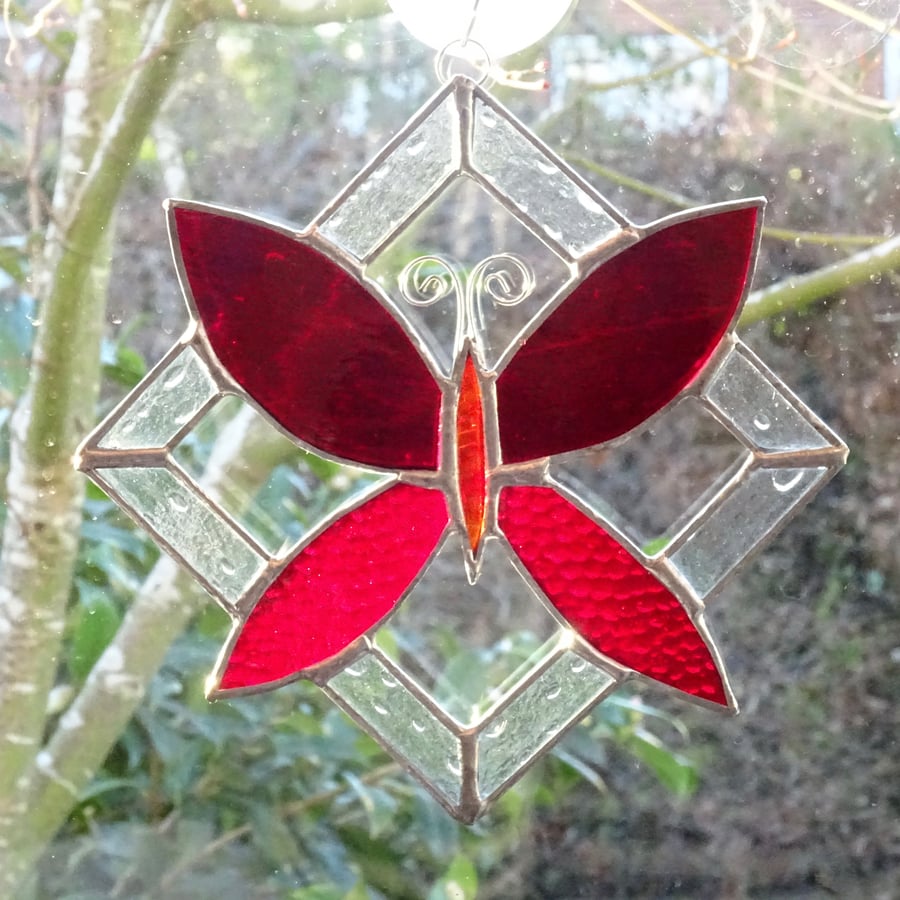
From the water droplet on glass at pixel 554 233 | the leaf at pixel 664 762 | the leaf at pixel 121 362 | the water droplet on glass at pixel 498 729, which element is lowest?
the leaf at pixel 664 762

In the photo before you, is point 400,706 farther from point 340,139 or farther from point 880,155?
point 880,155

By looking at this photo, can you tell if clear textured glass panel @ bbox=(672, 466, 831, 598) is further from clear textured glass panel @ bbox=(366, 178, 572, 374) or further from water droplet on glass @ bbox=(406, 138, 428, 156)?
water droplet on glass @ bbox=(406, 138, 428, 156)

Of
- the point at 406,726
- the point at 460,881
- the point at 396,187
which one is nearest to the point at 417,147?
the point at 396,187

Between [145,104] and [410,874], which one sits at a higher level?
[145,104]

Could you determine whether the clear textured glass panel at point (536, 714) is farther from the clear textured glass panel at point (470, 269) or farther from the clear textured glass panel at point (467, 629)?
the clear textured glass panel at point (470, 269)

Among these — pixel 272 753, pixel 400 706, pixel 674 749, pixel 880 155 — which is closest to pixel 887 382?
pixel 880 155

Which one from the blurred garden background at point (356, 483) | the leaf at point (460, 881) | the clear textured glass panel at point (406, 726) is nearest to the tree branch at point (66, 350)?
the blurred garden background at point (356, 483)
